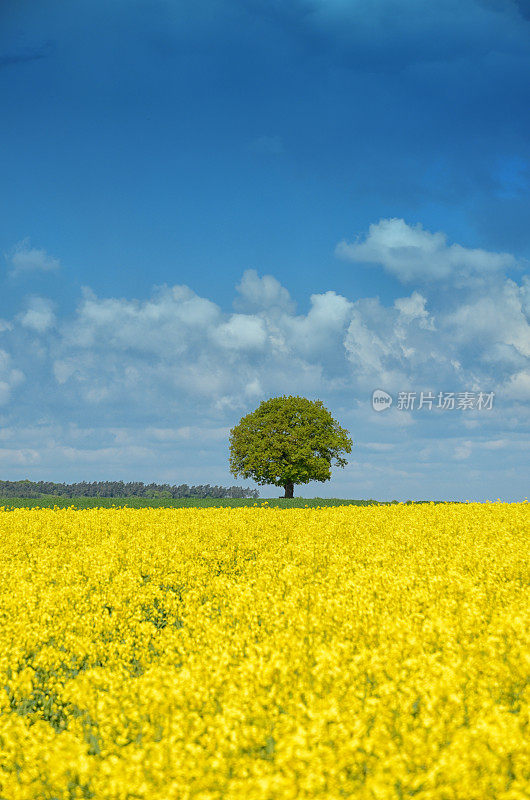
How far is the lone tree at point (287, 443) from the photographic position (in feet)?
156

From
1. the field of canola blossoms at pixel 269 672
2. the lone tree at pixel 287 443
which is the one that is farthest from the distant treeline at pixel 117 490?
the field of canola blossoms at pixel 269 672

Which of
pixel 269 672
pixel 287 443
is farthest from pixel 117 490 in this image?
pixel 269 672

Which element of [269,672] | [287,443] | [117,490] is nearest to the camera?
[269,672]

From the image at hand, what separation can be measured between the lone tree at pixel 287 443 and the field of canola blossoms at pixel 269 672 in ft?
103

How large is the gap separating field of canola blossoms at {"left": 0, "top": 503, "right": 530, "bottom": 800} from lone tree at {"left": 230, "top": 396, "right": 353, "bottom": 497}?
31414mm

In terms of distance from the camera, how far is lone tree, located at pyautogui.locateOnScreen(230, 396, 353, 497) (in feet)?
156

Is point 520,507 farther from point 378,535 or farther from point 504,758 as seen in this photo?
point 504,758

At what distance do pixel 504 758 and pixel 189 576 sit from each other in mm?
9592

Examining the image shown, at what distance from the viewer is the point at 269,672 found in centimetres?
640

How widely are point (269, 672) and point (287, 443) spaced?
134 ft

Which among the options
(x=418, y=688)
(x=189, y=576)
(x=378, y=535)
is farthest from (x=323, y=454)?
(x=418, y=688)

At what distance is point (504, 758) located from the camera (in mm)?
4656

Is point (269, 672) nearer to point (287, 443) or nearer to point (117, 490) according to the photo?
point (287, 443)

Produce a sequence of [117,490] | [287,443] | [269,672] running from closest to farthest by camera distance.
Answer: [269,672] → [287,443] → [117,490]
